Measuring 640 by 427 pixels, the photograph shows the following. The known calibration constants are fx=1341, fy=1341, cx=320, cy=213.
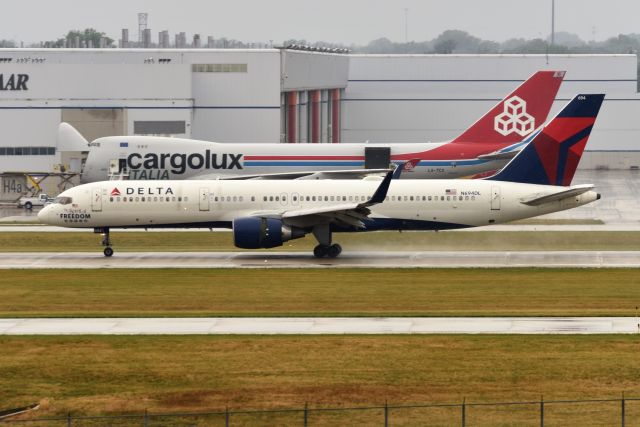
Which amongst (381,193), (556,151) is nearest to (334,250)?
(381,193)

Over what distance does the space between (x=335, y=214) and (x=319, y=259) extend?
2925 millimetres

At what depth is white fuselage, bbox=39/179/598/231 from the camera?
201 ft

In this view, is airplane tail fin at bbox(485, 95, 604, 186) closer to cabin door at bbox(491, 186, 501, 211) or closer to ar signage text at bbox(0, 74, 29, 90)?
cabin door at bbox(491, 186, 501, 211)

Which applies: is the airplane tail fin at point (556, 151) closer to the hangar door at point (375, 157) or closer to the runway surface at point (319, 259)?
the runway surface at point (319, 259)

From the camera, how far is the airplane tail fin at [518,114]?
284 ft

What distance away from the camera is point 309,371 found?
1453 inches

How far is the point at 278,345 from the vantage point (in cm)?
4003

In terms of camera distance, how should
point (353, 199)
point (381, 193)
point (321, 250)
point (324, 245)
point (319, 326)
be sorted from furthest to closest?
point (321, 250)
point (324, 245)
point (353, 199)
point (381, 193)
point (319, 326)

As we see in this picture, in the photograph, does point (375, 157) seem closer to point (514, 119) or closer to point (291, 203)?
point (514, 119)

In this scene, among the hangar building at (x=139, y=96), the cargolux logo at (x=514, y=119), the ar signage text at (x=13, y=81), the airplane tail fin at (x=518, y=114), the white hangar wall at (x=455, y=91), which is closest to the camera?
the airplane tail fin at (x=518, y=114)

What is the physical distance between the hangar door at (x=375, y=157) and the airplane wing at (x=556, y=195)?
22054 mm

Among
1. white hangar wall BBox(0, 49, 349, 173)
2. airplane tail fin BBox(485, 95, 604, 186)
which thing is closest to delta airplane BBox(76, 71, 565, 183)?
airplane tail fin BBox(485, 95, 604, 186)

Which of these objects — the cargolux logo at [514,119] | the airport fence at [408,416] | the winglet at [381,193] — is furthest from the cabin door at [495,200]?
the airport fence at [408,416]

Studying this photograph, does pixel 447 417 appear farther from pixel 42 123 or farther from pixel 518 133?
pixel 42 123
